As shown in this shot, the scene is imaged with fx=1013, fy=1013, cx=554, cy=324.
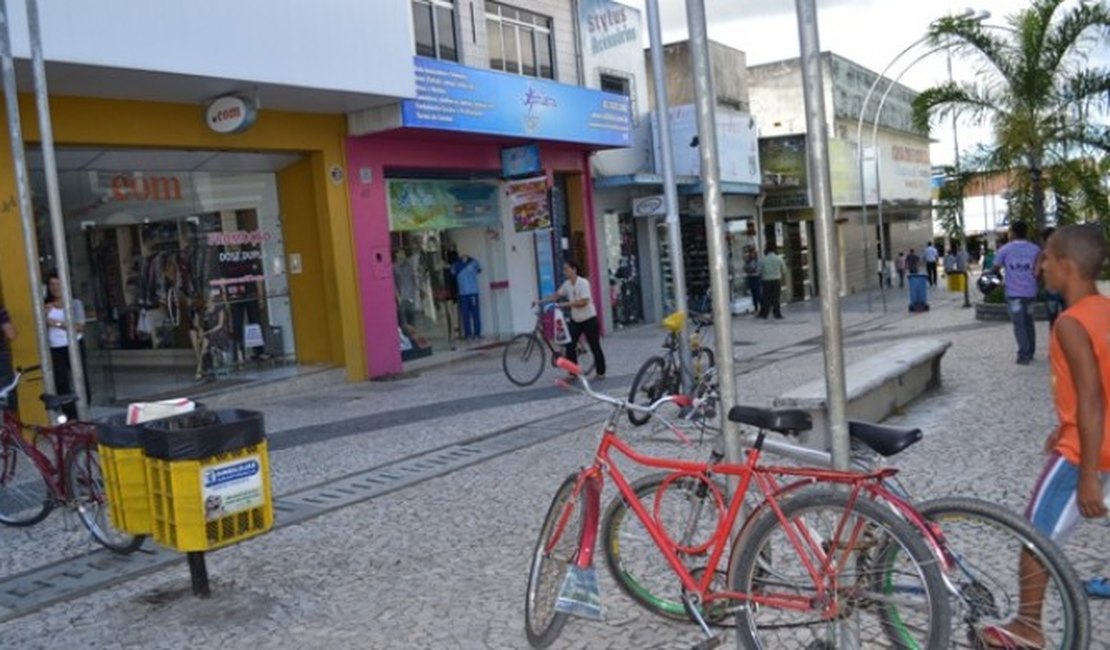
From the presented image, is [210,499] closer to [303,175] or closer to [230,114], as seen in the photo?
[230,114]

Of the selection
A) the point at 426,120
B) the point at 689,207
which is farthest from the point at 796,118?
the point at 426,120

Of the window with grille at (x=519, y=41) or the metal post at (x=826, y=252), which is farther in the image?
the window with grille at (x=519, y=41)

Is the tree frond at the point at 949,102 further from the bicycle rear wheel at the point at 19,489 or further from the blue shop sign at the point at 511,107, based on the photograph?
the bicycle rear wheel at the point at 19,489

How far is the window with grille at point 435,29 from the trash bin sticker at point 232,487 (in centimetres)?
1214

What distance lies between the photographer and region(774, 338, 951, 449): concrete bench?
7242 mm

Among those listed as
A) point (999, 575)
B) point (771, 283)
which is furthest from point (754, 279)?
point (999, 575)

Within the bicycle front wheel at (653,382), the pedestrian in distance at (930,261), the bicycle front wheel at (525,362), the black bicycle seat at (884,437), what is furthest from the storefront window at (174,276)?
the pedestrian in distance at (930,261)

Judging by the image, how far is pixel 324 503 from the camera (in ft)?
23.5

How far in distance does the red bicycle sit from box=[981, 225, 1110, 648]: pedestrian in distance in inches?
12.6

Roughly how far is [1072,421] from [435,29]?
47.1 ft

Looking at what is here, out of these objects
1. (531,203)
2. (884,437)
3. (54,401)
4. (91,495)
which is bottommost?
(91,495)

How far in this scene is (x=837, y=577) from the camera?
3445mm

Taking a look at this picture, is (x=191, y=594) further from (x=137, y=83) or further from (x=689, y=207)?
(x=689, y=207)

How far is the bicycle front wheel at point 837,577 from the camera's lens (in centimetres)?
327
